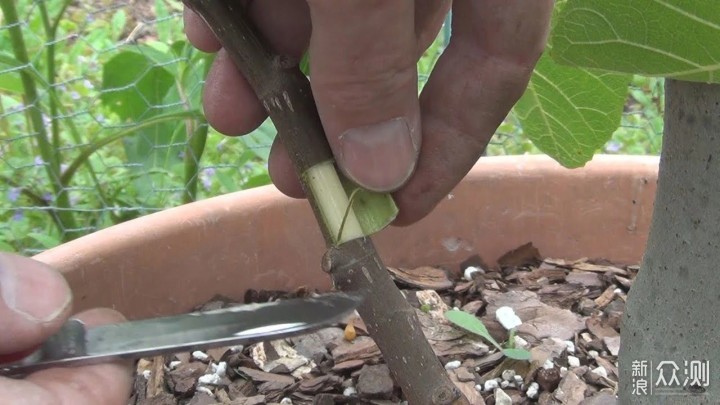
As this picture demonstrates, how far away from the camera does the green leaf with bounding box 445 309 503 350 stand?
2.90 ft

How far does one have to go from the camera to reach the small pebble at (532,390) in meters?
0.85

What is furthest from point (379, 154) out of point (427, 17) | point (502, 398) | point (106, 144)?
point (106, 144)

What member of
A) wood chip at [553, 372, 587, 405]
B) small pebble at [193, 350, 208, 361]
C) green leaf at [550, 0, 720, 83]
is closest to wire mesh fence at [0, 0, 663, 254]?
small pebble at [193, 350, 208, 361]

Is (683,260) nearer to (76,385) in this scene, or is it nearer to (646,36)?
(646,36)

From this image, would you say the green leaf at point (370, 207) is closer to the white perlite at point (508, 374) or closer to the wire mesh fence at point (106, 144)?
the white perlite at point (508, 374)

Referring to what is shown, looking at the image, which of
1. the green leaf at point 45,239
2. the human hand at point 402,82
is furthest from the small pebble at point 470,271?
the green leaf at point 45,239

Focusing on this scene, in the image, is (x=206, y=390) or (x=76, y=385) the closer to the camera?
(x=76, y=385)

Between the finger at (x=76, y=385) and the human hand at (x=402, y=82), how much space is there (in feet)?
0.67

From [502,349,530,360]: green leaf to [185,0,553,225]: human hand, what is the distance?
10.4 inches

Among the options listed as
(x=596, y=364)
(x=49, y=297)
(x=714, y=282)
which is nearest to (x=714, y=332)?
(x=714, y=282)

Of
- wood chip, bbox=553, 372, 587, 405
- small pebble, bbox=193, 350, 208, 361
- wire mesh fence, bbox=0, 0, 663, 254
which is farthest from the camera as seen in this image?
wire mesh fence, bbox=0, 0, 663, 254

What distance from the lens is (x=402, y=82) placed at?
536mm

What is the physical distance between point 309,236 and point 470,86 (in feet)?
1.43

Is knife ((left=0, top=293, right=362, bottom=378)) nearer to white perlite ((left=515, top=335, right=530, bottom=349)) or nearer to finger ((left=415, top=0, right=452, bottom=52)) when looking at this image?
finger ((left=415, top=0, right=452, bottom=52))
